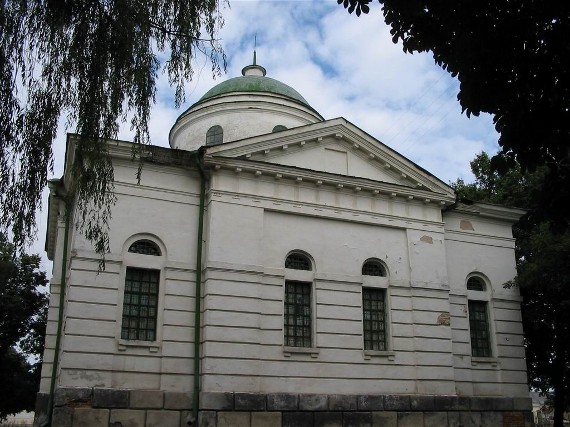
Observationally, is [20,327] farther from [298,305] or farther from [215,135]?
[298,305]

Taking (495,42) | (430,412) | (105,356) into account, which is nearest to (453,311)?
(430,412)

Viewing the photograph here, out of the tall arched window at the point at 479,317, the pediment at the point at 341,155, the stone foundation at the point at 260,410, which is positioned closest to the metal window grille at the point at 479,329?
the tall arched window at the point at 479,317

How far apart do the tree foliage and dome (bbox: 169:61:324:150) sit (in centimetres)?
1549

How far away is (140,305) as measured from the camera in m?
17.0

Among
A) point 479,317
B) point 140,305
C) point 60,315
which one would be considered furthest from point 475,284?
point 60,315

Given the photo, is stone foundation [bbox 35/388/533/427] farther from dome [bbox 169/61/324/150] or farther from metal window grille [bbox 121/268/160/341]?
dome [bbox 169/61/324/150]

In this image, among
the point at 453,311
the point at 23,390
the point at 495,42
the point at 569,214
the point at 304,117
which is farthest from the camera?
the point at 23,390

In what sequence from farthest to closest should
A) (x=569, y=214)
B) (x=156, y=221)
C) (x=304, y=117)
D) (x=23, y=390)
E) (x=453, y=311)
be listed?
1. (x=23, y=390)
2. (x=304, y=117)
3. (x=453, y=311)
4. (x=156, y=221)
5. (x=569, y=214)

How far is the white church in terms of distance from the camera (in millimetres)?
16172

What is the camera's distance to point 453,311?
67.6 feet

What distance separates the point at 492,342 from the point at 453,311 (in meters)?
1.90

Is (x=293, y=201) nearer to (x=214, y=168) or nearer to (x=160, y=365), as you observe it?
(x=214, y=168)

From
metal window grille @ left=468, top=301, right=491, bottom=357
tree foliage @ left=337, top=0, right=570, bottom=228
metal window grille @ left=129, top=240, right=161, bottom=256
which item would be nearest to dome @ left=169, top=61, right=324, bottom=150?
metal window grille @ left=129, top=240, right=161, bottom=256

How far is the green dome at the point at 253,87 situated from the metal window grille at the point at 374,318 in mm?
9936
